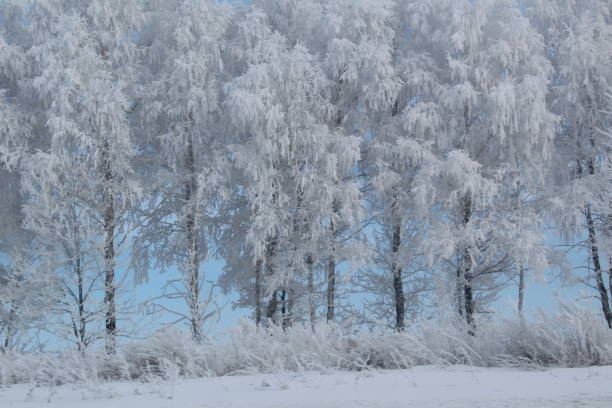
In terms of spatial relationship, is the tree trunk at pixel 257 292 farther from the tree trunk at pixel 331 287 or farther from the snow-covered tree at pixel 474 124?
the snow-covered tree at pixel 474 124

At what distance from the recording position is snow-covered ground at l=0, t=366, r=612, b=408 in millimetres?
4129

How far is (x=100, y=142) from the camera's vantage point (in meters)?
14.5

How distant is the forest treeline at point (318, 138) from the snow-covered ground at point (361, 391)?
26.6 ft

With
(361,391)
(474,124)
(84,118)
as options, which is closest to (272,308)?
(84,118)

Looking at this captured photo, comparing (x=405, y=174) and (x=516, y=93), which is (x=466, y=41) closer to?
(x=516, y=93)

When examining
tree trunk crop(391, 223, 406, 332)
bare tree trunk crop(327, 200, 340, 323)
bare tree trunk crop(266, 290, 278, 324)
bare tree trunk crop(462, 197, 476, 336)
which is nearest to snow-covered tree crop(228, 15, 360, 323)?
bare tree trunk crop(266, 290, 278, 324)

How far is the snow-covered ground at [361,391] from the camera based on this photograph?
4.13 metres

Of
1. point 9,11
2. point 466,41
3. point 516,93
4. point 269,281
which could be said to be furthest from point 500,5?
point 9,11

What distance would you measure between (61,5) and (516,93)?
12.2 metres

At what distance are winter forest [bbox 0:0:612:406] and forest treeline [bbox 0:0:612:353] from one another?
2.7 inches

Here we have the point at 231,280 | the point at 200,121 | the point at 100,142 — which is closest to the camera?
the point at 100,142

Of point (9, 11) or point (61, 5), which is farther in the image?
point (9, 11)

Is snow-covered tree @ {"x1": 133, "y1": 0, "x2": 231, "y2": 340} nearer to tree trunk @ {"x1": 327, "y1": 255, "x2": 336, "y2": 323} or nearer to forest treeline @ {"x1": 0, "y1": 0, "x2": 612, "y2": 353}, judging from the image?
forest treeline @ {"x1": 0, "y1": 0, "x2": 612, "y2": 353}

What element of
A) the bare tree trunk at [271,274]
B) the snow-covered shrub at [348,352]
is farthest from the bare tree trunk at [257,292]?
the snow-covered shrub at [348,352]
